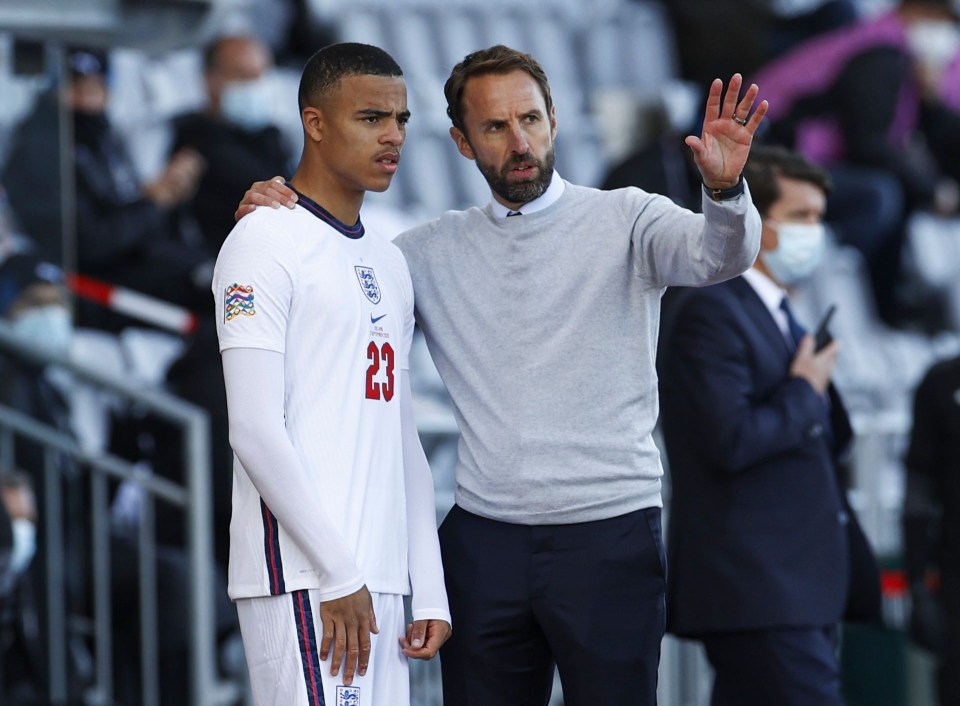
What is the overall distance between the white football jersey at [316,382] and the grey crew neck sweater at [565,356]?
0.20 metres

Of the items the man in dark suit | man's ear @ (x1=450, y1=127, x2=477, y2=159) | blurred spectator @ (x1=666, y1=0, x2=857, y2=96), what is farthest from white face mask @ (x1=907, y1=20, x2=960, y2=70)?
man's ear @ (x1=450, y1=127, x2=477, y2=159)

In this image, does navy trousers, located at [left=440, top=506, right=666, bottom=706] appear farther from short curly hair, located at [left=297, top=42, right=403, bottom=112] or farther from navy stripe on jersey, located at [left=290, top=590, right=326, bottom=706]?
short curly hair, located at [left=297, top=42, right=403, bottom=112]

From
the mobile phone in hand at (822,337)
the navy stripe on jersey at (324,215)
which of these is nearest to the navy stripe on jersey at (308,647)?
the navy stripe on jersey at (324,215)

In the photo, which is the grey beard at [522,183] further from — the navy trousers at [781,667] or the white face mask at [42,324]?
the white face mask at [42,324]

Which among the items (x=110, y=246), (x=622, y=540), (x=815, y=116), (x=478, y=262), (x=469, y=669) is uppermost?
A: (x=815, y=116)

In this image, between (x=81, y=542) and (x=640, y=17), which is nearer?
(x=81, y=542)

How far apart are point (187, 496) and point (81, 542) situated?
47 cm

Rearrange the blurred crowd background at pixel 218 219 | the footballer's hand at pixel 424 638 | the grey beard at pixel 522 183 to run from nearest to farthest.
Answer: the footballer's hand at pixel 424 638 → the grey beard at pixel 522 183 → the blurred crowd background at pixel 218 219

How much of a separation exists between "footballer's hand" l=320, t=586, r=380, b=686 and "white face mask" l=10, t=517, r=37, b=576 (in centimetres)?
230

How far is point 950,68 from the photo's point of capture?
9859 millimetres

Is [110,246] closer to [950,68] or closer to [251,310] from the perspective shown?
[251,310]

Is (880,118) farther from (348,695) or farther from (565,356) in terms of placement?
(348,695)

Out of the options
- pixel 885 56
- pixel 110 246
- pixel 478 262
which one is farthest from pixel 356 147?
pixel 885 56

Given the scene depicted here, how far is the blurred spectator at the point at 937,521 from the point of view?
16.1 feet
